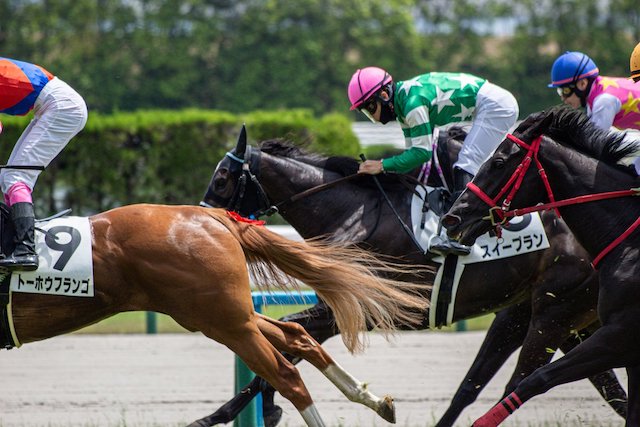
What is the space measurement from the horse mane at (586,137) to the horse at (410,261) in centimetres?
100

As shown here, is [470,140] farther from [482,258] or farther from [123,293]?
[123,293]

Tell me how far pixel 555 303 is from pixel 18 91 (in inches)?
112

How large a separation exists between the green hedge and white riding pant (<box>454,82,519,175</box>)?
760 centimetres

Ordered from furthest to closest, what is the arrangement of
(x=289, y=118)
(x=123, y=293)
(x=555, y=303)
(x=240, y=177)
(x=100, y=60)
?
(x=100, y=60) → (x=289, y=118) → (x=240, y=177) → (x=555, y=303) → (x=123, y=293)

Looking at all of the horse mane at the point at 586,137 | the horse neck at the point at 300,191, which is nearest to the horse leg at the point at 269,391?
the horse neck at the point at 300,191

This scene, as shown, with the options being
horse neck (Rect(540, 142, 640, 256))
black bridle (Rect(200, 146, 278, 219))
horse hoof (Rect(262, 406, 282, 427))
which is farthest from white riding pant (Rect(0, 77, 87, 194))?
horse neck (Rect(540, 142, 640, 256))

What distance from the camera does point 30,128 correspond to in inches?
187

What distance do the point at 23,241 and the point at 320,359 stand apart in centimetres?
143

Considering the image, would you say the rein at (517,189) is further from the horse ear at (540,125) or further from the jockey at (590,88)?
the jockey at (590,88)

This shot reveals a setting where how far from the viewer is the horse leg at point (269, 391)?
486 cm

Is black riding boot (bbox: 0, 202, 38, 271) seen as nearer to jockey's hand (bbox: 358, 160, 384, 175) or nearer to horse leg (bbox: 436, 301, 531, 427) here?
jockey's hand (bbox: 358, 160, 384, 175)

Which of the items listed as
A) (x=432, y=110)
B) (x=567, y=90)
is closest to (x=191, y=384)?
(x=432, y=110)

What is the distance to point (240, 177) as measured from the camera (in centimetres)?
563

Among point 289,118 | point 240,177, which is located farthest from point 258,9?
point 240,177
